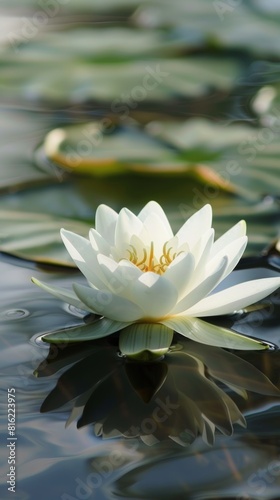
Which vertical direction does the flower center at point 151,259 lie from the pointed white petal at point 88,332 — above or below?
above

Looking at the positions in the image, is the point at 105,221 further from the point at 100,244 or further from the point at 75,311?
the point at 75,311

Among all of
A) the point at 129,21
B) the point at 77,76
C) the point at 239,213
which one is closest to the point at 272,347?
the point at 239,213

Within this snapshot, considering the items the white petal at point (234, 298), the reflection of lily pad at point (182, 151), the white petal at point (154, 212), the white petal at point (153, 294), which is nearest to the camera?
the white petal at point (153, 294)

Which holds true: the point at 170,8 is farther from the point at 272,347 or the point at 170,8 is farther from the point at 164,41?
the point at 272,347

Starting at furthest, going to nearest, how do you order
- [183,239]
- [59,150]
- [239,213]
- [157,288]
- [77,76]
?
[77,76]
[59,150]
[239,213]
[183,239]
[157,288]

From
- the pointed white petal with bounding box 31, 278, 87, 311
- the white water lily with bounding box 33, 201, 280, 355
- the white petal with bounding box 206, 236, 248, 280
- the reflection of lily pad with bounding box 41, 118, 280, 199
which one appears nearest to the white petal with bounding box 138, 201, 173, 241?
the white water lily with bounding box 33, 201, 280, 355

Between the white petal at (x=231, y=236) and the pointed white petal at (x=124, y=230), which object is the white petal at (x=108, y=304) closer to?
the pointed white petal at (x=124, y=230)

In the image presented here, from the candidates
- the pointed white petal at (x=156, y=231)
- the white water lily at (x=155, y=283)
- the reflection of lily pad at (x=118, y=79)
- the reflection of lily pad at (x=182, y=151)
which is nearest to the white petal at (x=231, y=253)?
the white water lily at (x=155, y=283)

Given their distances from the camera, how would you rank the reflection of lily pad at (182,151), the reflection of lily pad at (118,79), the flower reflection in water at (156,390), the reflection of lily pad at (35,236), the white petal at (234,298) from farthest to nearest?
the reflection of lily pad at (118,79) < the reflection of lily pad at (182,151) < the reflection of lily pad at (35,236) < the white petal at (234,298) < the flower reflection in water at (156,390)
